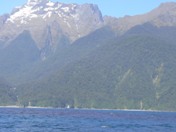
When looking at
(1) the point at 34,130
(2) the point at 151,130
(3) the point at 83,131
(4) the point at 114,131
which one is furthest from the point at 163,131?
(1) the point at 34,130

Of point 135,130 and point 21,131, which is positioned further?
point 135,130

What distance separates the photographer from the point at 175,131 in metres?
187

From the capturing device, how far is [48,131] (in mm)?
169500

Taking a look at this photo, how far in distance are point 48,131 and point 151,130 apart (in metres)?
37.7

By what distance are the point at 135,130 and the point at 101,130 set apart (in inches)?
489

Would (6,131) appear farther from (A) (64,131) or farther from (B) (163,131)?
(B) (163,131)

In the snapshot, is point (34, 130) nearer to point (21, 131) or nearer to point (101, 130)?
point (21, 131)

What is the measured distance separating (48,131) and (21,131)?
8618mm

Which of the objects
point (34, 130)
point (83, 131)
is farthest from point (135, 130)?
point (34, 130)

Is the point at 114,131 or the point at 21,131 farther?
the point at 114,131

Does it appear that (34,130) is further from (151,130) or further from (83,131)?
(151,130)

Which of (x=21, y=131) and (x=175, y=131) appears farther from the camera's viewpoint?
(x=175, y=131)

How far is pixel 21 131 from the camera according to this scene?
165500 mm

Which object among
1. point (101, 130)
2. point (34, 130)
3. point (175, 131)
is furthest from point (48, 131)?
point (175, 131)
